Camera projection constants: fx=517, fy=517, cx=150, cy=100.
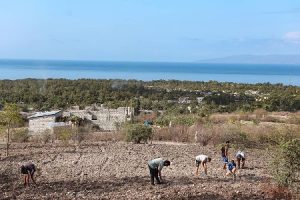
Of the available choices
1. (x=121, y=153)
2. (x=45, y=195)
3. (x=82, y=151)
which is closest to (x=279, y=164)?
(x=45, y=195)

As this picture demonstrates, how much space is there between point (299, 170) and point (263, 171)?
493 centimetres

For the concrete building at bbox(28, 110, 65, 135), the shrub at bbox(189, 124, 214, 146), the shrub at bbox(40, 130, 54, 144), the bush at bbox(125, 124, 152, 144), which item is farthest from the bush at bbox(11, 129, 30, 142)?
the shrub at bbox(189, 124, 214, 146)

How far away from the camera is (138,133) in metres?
32.1

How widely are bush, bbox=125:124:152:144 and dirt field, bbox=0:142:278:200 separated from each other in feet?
8.84

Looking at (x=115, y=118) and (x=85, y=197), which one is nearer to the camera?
(x=85, y=197)

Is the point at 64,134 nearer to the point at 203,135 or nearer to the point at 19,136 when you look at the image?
the point at 19,136

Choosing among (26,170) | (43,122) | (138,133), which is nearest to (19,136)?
(138,133)

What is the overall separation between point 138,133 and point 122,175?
39.8 feet

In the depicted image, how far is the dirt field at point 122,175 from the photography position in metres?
16.2

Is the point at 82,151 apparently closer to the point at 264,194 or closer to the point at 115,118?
the point at 264,194

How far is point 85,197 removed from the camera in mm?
15742

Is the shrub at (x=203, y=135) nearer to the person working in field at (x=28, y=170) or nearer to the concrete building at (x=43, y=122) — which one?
the concrete building at (x=43, y=122)

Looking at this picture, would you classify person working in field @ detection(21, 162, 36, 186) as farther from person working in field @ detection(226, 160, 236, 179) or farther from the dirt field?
person working in field @ detection(226, 160, 236, 179)

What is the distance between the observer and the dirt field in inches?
638
